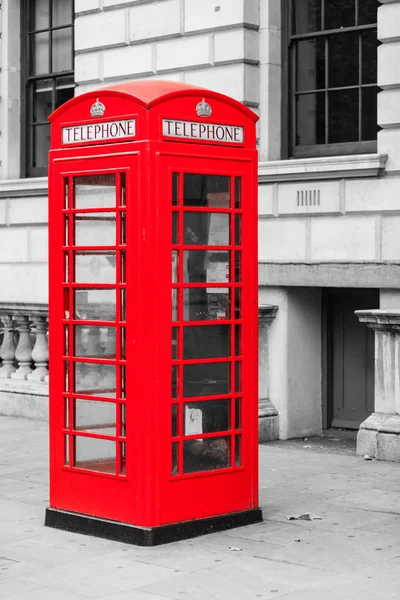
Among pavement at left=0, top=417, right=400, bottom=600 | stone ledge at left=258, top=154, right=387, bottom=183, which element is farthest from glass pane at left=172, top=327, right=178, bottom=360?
stone ledge at left=258, top=154, right=387, bottom=183

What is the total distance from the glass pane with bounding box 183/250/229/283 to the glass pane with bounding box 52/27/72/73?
8.15 meters

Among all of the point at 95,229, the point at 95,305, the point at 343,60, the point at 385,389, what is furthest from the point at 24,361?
the point at 95,229

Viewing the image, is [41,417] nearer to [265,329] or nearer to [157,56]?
[265,329]

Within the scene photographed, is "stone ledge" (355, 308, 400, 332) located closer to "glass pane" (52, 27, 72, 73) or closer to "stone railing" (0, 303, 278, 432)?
"stone railing" (0, 303, 278, 432)

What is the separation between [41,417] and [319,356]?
293 centimetres

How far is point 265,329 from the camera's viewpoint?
36.9 ft

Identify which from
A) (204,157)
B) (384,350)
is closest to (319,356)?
(384,350)

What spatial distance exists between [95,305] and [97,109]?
45.9 inches

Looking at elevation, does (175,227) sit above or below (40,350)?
above

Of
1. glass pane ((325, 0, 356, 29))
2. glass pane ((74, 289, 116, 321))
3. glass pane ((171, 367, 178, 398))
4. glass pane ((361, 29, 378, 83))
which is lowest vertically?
glass pane ((171, 367, 178, 398))

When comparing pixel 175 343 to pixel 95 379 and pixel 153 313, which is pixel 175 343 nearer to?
pixel 153 313

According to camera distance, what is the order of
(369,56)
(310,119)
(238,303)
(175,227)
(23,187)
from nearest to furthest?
(175,227)
(238,303)
(369,56)
(310,119)
(23,187)

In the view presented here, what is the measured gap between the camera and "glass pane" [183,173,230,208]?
693 cm

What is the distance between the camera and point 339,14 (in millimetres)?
11453
